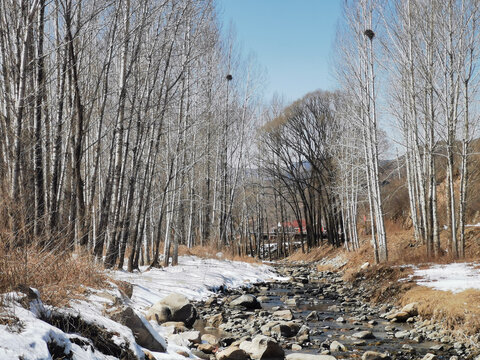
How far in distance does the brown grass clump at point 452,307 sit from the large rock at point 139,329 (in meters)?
4.80

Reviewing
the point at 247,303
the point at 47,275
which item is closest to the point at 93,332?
the point at 47,275

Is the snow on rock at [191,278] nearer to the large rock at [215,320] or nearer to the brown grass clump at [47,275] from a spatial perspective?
the large rock at [215,320]

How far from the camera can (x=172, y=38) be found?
543 inches

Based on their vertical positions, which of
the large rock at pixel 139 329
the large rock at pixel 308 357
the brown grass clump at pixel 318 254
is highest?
the large rock at pixel 139 329

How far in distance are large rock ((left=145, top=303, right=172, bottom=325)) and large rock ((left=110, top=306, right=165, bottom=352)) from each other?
101 inches

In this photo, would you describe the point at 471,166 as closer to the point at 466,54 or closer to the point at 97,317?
the point at 466,54

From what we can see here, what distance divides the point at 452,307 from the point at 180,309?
4.94 metres

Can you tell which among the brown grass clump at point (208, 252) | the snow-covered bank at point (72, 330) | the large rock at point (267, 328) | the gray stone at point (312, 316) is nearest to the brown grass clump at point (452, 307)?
the gray stone at point (312, 316)

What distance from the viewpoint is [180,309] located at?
27.4 feet

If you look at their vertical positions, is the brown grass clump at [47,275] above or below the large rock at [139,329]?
above

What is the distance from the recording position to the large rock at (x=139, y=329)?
508cm

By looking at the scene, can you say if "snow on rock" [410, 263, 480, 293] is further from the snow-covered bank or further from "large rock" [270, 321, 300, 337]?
the snow-covered bank

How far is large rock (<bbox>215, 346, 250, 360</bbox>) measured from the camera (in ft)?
20.3

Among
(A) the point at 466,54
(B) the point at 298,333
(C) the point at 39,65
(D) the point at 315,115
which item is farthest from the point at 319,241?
(C) the point at 39,65
